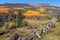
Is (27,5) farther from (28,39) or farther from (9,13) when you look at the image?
(28,39)

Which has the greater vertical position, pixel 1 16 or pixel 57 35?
pixel 57 35

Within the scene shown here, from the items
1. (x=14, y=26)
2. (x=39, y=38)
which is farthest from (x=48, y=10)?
(x=39, y=38)

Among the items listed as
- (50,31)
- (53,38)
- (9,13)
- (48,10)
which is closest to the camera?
(53,38)

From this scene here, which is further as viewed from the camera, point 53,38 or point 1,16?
point 1,16

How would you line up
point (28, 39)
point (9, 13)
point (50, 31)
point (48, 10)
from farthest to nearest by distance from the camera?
1. point (48, 10)
2. point (9, 13)
3. point (50, 31)
4. point (28, 39)

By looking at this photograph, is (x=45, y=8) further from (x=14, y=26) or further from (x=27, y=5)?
(x=14, y=26)

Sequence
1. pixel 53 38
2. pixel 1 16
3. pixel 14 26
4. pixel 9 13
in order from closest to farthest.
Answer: pixel 53 38 < pixel 14 26 < pixel 1 16 < pixel 9 13

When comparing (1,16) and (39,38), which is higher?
(39,38)

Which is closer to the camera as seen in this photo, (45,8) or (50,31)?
(50,31)

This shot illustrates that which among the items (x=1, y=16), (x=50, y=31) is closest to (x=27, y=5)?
(x=1, y=16)
